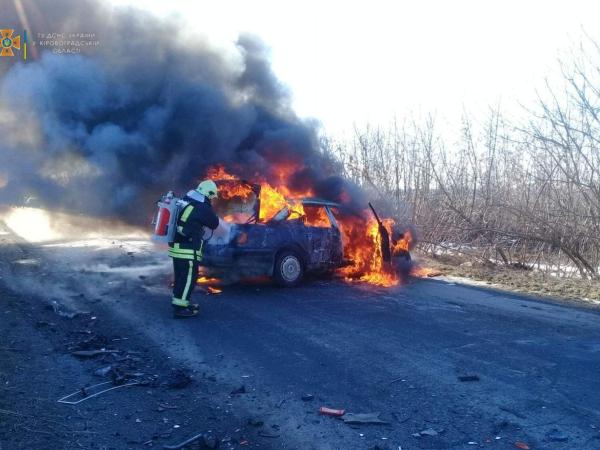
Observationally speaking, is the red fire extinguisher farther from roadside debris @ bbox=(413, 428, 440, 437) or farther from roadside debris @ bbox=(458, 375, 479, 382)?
roadside debris @ bbox=(413, 428, 440, 437)

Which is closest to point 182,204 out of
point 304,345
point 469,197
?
point 304,345

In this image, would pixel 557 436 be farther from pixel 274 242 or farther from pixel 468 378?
pixel 274 242

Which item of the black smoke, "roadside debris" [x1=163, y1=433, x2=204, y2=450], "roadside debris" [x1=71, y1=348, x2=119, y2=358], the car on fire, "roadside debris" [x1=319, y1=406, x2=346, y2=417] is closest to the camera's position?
"roadside debris" [x1=163, y1=433, x2=204, y2=450]

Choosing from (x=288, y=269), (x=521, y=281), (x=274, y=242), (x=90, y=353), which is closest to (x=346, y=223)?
(x=288, y=269)

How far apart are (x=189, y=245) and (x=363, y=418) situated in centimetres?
388

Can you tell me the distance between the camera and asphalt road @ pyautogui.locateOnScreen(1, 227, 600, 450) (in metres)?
3.61

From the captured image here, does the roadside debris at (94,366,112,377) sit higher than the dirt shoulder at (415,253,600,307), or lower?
lower

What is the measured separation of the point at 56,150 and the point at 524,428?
11.0 meters

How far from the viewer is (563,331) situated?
632 cm

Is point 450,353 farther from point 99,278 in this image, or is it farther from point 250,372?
point 99,278

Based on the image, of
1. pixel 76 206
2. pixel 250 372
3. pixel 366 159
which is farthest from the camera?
pixel 366 159

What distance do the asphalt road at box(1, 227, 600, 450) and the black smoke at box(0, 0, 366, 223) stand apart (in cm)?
293

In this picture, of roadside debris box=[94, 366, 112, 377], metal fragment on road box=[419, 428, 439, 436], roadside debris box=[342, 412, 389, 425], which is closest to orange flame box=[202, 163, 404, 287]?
roadside debris box=[94, 366, 112, 377]

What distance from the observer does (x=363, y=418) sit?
3725 mm
